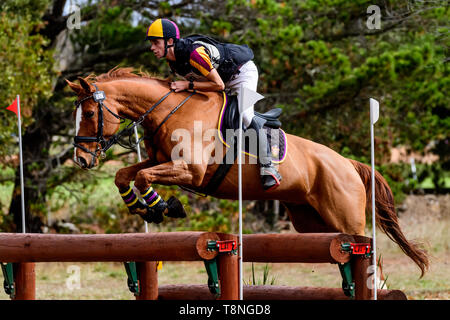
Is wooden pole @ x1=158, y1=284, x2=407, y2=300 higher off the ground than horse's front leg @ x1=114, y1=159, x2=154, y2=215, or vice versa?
horse's front leg @ x1=114, y1=159, x2=154, y2=215

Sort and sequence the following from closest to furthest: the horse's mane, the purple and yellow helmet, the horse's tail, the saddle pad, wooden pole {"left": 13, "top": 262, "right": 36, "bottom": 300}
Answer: the purple and yellow helmet
the saddle pad
the horse's mane
wooden pole {"left": 13, "top": 262, "right": 36, "bottom": 300}
the horse's tail

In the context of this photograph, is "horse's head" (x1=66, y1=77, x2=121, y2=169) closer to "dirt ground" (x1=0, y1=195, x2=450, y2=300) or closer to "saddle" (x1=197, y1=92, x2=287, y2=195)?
"saddle" (x1=197, y1=92, x2=287, y2=195)

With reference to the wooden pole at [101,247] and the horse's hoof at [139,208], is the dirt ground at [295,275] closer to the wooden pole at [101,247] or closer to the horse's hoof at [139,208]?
the wooden pole at [101,247]

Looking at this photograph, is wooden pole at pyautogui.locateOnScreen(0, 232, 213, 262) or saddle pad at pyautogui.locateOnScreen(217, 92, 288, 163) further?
saddle pad at pyautogui.locateOnScreen(217, 92, 288, 163)

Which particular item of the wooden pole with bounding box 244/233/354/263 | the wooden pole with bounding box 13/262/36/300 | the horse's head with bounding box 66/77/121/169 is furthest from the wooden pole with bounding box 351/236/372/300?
the wooden pole with bounding box 13/262/36/300

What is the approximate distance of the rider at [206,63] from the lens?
4852mm

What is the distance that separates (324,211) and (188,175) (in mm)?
1288

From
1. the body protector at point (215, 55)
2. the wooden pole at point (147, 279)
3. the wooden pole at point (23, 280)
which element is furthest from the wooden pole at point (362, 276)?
the wooden pole at point (23, 280)

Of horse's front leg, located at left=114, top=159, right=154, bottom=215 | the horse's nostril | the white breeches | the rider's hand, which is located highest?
the white breeches

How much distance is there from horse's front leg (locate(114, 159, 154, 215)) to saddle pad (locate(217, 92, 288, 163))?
0.68 m

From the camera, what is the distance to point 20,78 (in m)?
9.72

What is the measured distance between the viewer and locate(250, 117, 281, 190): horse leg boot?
4930 millimetres

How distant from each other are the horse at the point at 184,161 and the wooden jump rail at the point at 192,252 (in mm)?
424
